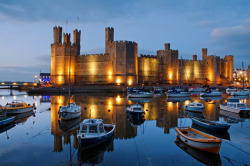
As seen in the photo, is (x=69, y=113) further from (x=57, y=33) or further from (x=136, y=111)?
(x=57, y=33)

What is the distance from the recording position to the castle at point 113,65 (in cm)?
4547

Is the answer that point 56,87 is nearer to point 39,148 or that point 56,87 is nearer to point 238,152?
point 39,148

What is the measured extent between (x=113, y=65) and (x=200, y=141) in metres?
37.6

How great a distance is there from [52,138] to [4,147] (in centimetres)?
227

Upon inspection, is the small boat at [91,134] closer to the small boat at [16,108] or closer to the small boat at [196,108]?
the small boat at [196,108]

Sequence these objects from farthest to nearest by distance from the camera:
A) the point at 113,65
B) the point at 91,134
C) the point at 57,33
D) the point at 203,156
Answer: the point at 57,33 → the point at 113,65 → the point at 91,134 → the point at 203,156

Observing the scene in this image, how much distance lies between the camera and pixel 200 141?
29.7 feet

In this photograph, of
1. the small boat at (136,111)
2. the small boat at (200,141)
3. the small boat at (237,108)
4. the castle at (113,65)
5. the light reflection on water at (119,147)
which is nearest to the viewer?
the light reflection on water at (119,147)

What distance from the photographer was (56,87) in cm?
4512

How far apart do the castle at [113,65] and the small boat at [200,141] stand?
33336 millimetres

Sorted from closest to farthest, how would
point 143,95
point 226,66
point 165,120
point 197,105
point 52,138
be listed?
point 52,138
point 165,120
point 197,105
point 143,95
point 226,66

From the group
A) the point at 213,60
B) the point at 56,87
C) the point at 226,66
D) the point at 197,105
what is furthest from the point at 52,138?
the point at 226,66

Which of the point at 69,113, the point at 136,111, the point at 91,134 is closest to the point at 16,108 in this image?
the point at 69,113

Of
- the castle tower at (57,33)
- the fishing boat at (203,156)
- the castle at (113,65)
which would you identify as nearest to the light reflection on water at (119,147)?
the fishing boat at (203,156)
